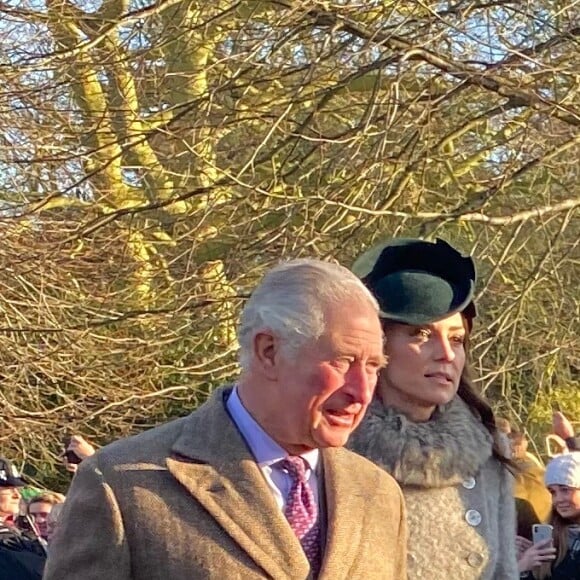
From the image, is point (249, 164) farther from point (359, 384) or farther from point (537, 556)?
point (359, 384)

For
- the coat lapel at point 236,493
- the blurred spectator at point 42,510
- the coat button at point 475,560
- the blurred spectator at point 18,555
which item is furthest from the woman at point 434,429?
the blurred spectator at point 42,510

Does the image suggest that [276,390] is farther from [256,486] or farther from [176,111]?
[176,111]

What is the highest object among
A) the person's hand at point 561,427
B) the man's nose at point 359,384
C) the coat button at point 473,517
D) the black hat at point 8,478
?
the man's nose at point 359,384

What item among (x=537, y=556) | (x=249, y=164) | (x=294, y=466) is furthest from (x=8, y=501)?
(x=294, y=466)

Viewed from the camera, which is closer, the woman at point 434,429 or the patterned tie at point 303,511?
the patterned tie at point 303,511

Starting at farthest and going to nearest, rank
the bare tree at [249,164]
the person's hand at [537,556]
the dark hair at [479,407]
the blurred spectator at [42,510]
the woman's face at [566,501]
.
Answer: the bare tree at [249,164] → the blurred spectator at [42,510] → the woman's face at [566,501] → the person's hand at [537,556] → the dark hair at [479,407]

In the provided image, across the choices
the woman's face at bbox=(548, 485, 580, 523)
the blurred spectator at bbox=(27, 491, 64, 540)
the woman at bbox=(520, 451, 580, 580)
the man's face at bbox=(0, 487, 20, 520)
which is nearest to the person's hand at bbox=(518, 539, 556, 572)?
the woman at bbox=(520, 451, 580, 580)

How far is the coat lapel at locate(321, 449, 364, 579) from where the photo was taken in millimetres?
2566

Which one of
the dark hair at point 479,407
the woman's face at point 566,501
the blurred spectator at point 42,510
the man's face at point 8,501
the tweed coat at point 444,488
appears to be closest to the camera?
the tweed coat at point 444,488

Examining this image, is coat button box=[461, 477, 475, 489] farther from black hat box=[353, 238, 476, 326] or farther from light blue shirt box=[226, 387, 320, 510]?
light blue shirt box=[226, 387, 320, 510]

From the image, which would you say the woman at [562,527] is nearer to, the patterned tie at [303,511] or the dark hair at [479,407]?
the dark hair at [479,407]

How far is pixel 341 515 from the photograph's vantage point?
2.63 m

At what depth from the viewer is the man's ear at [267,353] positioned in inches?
101

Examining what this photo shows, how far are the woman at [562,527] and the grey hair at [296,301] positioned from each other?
8.04ft
